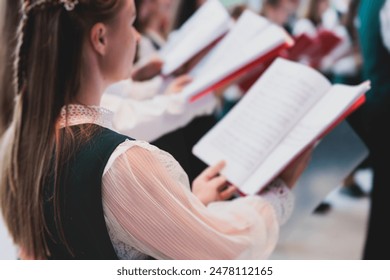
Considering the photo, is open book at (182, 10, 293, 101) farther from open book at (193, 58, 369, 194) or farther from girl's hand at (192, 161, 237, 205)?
girl's hand at (192, 161, 237, 205)

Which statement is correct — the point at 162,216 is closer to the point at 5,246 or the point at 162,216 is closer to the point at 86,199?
the point at 86,199

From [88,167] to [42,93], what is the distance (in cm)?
14

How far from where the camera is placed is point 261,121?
1.01 metres

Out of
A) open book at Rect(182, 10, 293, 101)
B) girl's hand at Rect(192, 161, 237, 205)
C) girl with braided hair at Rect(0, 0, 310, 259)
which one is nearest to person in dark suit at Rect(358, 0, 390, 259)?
open book at Rect(182, 10, 293, 101)

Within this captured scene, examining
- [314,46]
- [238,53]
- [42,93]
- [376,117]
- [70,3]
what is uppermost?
[70,3]

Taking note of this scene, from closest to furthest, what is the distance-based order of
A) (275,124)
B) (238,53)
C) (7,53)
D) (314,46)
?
(7,53)
(275,124)
(238,53)
(314,46)

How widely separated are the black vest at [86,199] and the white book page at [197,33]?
44cm

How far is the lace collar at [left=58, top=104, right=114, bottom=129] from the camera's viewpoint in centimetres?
83

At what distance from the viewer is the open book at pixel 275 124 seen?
0.97 m

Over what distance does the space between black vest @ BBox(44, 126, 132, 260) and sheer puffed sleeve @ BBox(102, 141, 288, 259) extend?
0.04ft

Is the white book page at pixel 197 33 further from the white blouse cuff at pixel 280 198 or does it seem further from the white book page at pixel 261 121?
the white blouse cuff at pixel 280 198

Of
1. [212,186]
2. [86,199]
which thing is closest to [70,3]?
[86,199]

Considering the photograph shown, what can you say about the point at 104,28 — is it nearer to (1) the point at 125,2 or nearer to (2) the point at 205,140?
(1) the point at 125,2

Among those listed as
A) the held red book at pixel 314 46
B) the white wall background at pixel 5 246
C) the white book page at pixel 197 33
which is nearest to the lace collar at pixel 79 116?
the white wall background at pixel 5 246
